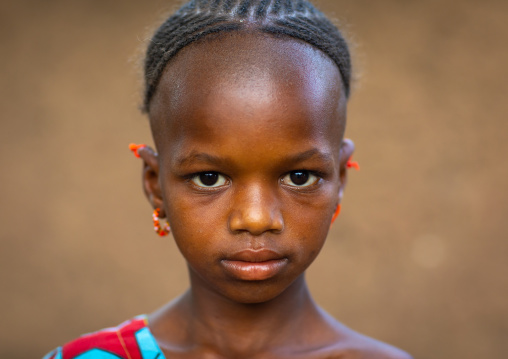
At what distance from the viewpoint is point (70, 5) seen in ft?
13.7

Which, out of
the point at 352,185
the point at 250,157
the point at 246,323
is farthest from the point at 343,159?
the point at 352,185

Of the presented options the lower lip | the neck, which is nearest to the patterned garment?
the neck

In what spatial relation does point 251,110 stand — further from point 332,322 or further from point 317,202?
point 332,322

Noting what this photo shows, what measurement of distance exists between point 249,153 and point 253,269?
28cm

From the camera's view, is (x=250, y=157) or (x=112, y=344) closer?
(x=250, y=157)

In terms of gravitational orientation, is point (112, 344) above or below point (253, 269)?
below

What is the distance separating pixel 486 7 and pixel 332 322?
8.56 ft

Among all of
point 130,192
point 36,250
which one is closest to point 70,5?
point 130,192

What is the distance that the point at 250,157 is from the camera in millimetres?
1542

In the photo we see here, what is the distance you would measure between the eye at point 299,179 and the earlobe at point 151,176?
0.42 meters

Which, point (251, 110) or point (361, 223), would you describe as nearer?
point (251, 110)

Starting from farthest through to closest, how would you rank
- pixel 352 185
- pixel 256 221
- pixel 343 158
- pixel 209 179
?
1. pixel 352 185
2. pixel 343 158
3. pixel 209 179
4. pixel 256 221

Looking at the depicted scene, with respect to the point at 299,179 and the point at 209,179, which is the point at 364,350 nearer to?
the point at 299,179

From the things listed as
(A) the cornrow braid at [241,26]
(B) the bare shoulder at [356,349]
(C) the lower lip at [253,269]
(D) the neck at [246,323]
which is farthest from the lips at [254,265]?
(A) the cornrow braid at [241,26]
